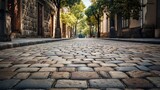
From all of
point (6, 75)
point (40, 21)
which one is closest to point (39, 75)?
point (6, 75)

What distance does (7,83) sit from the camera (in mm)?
2150

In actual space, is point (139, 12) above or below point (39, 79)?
above

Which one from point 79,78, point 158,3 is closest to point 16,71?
point 79,78

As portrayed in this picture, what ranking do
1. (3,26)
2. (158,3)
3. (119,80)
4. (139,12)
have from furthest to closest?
(139,12) → (158,3) → (3,26) → (119,80)

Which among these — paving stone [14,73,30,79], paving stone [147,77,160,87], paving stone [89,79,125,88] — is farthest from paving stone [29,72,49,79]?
paving stone [147,77,160,87]

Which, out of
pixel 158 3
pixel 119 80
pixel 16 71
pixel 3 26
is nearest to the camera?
pixel 119 80

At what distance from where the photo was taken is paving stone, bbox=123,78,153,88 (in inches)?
80.6

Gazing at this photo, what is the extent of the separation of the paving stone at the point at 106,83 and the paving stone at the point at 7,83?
776mm

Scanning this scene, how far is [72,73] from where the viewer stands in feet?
8.77

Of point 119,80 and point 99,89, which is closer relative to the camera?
point 99,89

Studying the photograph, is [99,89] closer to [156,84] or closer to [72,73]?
[156,84]

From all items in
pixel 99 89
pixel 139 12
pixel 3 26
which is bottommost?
pixel 99 89

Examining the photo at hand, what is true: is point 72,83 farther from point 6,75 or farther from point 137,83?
point 6,75

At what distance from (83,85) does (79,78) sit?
1.02 ft
